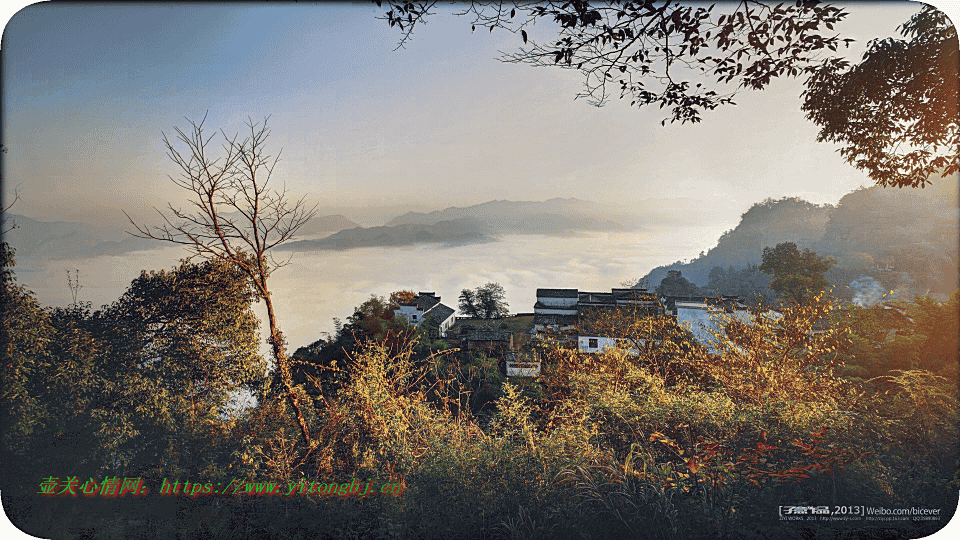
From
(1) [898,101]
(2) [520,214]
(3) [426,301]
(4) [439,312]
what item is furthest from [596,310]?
(1) [898,101]

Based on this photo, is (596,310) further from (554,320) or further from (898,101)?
(898,101)

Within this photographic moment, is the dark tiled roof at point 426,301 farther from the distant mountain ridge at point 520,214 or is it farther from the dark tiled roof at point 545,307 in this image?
the dark tiled roof at point 545,307

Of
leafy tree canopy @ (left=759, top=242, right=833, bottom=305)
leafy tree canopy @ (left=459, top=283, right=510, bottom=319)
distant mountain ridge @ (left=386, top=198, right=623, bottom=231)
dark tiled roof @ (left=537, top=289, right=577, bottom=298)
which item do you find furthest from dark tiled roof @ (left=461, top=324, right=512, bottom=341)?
leafy tree canopy @ (left=759, top=242, right=833, bottom=305)

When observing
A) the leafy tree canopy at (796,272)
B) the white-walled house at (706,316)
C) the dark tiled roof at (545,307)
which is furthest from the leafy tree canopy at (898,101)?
the dark tiled roof at (545,307)

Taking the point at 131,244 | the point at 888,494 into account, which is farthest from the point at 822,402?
the point at 131,244

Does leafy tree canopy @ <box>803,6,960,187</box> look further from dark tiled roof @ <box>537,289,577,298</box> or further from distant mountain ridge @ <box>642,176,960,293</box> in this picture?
dark tiled roof @ <box>537,289,577,298</box>

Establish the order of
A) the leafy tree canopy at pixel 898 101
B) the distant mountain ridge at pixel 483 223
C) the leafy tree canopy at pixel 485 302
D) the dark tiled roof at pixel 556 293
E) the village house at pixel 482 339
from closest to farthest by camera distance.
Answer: the leafy tree canopy at pixel 898 101 → the distant mountain ridge at pixel 483 223 → the dark tiled roof at pixel 556 293 → the leafy tree canopy at pixel 485 302 → the village house at pixel 482 339

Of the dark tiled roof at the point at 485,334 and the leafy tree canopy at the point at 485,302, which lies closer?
the leafy tree canopy at the point at 485,302
